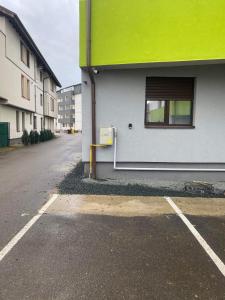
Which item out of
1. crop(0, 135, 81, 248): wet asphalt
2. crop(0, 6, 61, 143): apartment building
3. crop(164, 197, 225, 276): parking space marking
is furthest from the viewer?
crop(0, 6, 61, 143): apartment building

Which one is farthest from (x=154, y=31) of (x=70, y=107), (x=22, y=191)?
(x=70, y=107)

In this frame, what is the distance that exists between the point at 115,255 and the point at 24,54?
22773mm

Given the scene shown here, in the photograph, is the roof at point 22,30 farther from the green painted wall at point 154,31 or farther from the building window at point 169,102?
the building window at point 169,102

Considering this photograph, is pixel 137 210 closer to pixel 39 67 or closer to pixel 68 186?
pixel 68 186

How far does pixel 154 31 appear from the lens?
645 cm

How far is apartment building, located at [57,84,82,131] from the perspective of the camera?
76.7 meters

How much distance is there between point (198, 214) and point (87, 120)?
3.88m

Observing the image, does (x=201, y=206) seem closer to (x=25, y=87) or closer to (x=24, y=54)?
(x=25, y=87)

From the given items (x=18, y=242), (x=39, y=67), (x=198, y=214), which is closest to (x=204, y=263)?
(x=198, y=214)

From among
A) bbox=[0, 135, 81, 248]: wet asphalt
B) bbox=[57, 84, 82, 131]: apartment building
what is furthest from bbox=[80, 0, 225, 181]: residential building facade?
bbox=[57, 84, 82, 131]: apartment building

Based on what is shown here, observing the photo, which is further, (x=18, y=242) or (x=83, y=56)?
(x=83, y=56)

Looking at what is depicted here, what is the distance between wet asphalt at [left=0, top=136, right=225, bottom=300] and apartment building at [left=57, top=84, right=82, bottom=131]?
234ft

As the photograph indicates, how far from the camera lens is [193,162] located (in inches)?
290

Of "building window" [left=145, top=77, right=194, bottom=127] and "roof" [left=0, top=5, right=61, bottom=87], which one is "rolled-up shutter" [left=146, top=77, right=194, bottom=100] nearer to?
"building window" [left=145, top=77, right=194, bottom=127]
